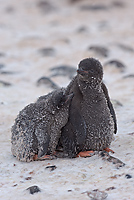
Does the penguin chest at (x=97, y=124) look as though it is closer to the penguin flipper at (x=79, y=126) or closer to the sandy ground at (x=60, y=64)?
the penguin flipper at (x=79, y=126)

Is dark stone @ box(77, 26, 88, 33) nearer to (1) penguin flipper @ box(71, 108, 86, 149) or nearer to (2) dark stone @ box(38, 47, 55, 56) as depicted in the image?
(2) dark stone @ box(38, 47, 55, 56)

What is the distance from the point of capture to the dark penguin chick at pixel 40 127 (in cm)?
465


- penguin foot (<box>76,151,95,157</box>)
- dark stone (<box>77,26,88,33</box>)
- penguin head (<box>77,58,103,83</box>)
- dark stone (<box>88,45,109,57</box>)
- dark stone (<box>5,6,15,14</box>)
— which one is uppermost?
dark stone (<box>5,6,15,14</box>)

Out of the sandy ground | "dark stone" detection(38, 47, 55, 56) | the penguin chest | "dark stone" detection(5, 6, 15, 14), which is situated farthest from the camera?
"dark stone" detection(5, 6, 15, 14)

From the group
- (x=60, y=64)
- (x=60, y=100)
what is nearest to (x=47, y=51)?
(x=60, y=64)

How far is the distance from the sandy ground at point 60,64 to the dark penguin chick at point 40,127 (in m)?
0.18

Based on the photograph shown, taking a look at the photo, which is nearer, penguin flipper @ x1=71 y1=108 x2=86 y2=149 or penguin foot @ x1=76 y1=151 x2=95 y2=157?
penguin flipper @ x1=71 y1=108 x2=86 y2=149

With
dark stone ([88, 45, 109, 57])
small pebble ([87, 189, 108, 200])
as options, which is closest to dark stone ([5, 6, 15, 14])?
dark stone ([88, 45, 109, 57])

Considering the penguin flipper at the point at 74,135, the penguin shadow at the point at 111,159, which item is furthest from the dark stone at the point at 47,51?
the penguin shadow at the point at 111,159

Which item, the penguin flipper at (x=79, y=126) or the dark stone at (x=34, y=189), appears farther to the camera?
the penguin flipper at (x=79, y=126)

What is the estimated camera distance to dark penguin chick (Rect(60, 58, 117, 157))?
470 centimetres

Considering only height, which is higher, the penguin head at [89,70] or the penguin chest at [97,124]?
the penguin head at [89,70]

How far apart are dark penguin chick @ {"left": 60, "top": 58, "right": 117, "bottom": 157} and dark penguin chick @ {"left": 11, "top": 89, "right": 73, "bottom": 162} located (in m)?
0.12

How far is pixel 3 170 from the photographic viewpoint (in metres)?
4.59
